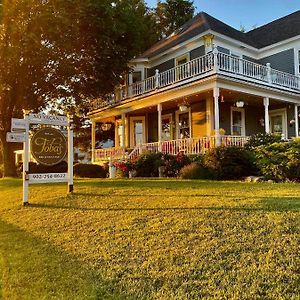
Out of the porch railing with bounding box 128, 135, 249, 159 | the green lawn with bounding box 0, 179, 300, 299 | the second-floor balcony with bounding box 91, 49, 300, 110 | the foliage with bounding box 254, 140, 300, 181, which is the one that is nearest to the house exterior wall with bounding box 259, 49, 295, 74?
the second-floor balcony with bounding box 91, 49, 300, 110

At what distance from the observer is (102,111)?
876 inches

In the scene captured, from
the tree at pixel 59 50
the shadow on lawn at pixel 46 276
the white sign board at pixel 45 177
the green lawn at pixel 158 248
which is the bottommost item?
the shadow on lawn at pixel 46 276

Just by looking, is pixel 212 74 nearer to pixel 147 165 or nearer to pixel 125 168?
pixel 147 165

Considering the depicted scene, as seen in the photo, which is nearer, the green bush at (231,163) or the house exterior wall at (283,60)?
the green bush at (231,163)

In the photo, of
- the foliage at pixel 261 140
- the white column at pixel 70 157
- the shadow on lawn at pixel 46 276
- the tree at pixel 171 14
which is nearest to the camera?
the shadow on lawn at pixel 46 276

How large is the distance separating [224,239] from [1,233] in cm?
412

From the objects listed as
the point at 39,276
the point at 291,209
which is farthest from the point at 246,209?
the point at 39,276

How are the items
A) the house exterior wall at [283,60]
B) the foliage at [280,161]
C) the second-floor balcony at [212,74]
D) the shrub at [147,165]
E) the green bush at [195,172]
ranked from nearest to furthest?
1. the foliage at [280,161]
2. the green bush at [195,172]
3. the second-floor balcony at [212,74]
4. the shrub at [147,165]
5. the house exterior wall at [283,60]

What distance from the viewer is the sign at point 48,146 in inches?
369

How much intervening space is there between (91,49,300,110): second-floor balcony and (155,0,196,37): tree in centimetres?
1386

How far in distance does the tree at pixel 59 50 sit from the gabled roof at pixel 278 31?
7148 mm

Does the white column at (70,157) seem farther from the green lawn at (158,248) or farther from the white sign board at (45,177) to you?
the green lawn at (158,248)

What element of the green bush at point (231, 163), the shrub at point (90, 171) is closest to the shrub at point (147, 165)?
the green bush at point (231, 163)

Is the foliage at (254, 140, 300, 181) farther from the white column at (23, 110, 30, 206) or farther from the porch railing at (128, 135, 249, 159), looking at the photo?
the white column at (23, 110, 30, 206)
